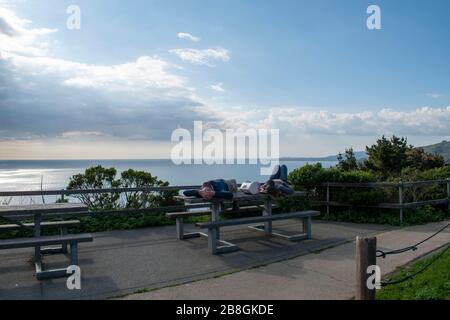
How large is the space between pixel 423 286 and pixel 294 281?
1530mm

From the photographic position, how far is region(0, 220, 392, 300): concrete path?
4.88m

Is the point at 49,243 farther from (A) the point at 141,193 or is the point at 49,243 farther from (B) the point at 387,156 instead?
(B) the point at 387,156

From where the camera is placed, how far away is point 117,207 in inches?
416

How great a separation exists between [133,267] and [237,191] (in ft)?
9.87

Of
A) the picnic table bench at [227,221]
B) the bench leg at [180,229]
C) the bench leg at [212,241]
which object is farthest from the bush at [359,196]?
the bench leg at [212,241]

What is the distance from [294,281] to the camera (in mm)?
5148

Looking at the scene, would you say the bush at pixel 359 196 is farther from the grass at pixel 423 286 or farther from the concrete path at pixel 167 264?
the grass at pixel 423 286

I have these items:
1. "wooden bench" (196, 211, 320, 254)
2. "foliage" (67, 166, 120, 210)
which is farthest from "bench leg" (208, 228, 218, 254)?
"foliage" (67, 166, 120, 210)

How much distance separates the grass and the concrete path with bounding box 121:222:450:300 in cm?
31

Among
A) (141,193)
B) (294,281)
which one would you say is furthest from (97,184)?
(294,281)

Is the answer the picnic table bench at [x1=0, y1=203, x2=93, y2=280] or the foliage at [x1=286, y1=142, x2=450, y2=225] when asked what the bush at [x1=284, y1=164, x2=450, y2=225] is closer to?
the foliage at [x1=286, y1=142, x2=450, y2=225]
